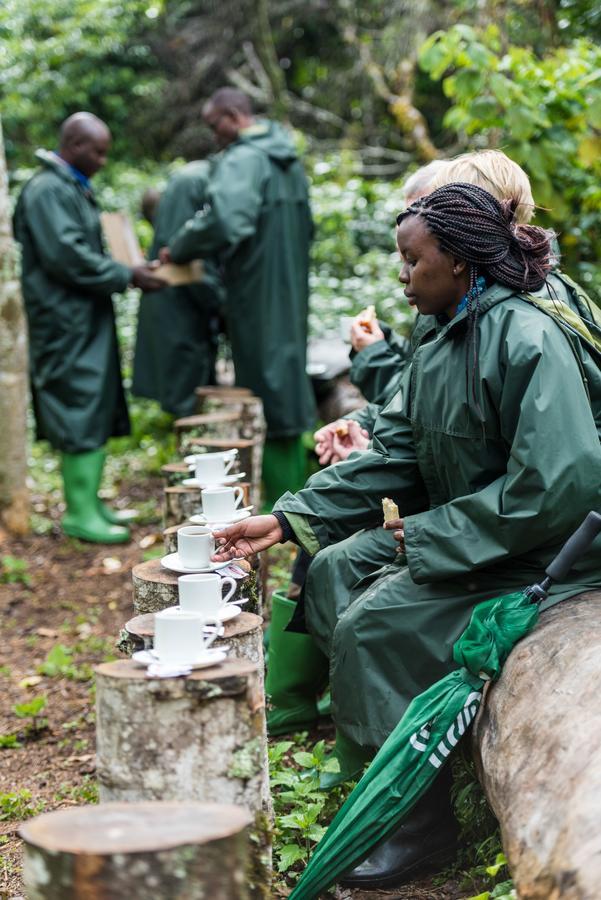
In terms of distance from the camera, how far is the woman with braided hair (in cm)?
279

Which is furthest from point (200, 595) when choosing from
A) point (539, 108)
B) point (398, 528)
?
point (539, 108)

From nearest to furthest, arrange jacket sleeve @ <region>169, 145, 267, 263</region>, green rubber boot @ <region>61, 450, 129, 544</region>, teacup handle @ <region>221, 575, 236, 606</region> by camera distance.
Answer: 1. teacup handle @ <region>221, 575, 236, 606</region>
2. jacket sleeve @ <region>169, 145, 267, 263</region>
3. green rubber boot @ <region>61, 450, 129, 544</region>

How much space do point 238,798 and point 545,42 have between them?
23.7 ft

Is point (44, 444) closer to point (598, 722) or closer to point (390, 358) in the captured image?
point (390, 358)

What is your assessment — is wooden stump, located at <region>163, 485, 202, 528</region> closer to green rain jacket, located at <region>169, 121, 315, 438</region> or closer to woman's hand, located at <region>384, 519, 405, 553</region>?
woman's hand, located at <region>384, 519, 405, 553</region>

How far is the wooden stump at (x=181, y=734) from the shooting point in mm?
2326

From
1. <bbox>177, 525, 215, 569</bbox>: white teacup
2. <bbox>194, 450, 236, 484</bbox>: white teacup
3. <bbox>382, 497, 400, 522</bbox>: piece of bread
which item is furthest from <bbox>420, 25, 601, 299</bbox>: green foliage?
<bbox>177, 525, 215, 569</bbox>: white teacup

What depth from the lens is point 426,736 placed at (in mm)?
2764

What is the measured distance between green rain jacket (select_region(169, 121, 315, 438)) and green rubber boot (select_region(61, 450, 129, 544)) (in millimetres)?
1155

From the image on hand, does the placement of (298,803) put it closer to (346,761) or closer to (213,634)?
(346,761)

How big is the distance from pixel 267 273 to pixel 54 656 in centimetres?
297

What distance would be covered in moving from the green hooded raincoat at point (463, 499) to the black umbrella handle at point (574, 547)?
86 mm

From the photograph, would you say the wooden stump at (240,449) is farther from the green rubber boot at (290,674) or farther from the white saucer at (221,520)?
the white saucer at (221,520)

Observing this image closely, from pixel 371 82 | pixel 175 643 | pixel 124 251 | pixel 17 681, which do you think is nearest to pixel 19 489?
pixel 124 251
